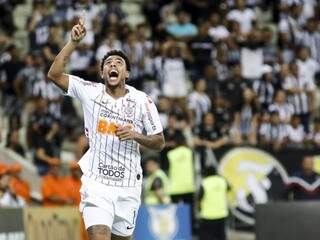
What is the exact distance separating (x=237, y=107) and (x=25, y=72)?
414 cm

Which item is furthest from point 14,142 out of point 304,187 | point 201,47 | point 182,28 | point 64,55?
point 64,55

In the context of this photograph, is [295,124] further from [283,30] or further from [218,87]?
[283,30]

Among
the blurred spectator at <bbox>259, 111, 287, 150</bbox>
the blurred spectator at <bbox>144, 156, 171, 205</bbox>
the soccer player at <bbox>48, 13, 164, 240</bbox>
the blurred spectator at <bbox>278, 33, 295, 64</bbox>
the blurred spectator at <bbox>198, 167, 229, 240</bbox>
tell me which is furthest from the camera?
the blurred spectator at <bbox>278, 33, 295, 64</bbox>

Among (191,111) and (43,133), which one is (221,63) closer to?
(191,111)

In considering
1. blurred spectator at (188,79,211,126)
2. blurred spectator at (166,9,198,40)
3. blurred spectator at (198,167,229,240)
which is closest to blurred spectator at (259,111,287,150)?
blurred spectator at (188,79,211,126)

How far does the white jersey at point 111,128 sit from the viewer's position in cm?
926

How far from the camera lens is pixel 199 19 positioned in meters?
24.3

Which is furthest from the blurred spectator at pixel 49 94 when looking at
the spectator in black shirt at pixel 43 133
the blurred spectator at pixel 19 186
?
the blurred spectator at pixel 19 186

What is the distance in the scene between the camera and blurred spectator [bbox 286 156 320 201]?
18641 millimetres

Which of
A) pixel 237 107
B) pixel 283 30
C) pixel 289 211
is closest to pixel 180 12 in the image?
pixel 283 30

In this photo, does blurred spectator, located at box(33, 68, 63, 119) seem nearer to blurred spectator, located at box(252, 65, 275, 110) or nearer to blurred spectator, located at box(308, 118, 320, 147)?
blurred spectator, located at box(252, 65, 275, 110)

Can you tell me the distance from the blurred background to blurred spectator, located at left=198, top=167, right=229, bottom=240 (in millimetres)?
16

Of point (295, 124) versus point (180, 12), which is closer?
point (295, 124)

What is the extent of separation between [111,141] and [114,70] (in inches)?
24.1
